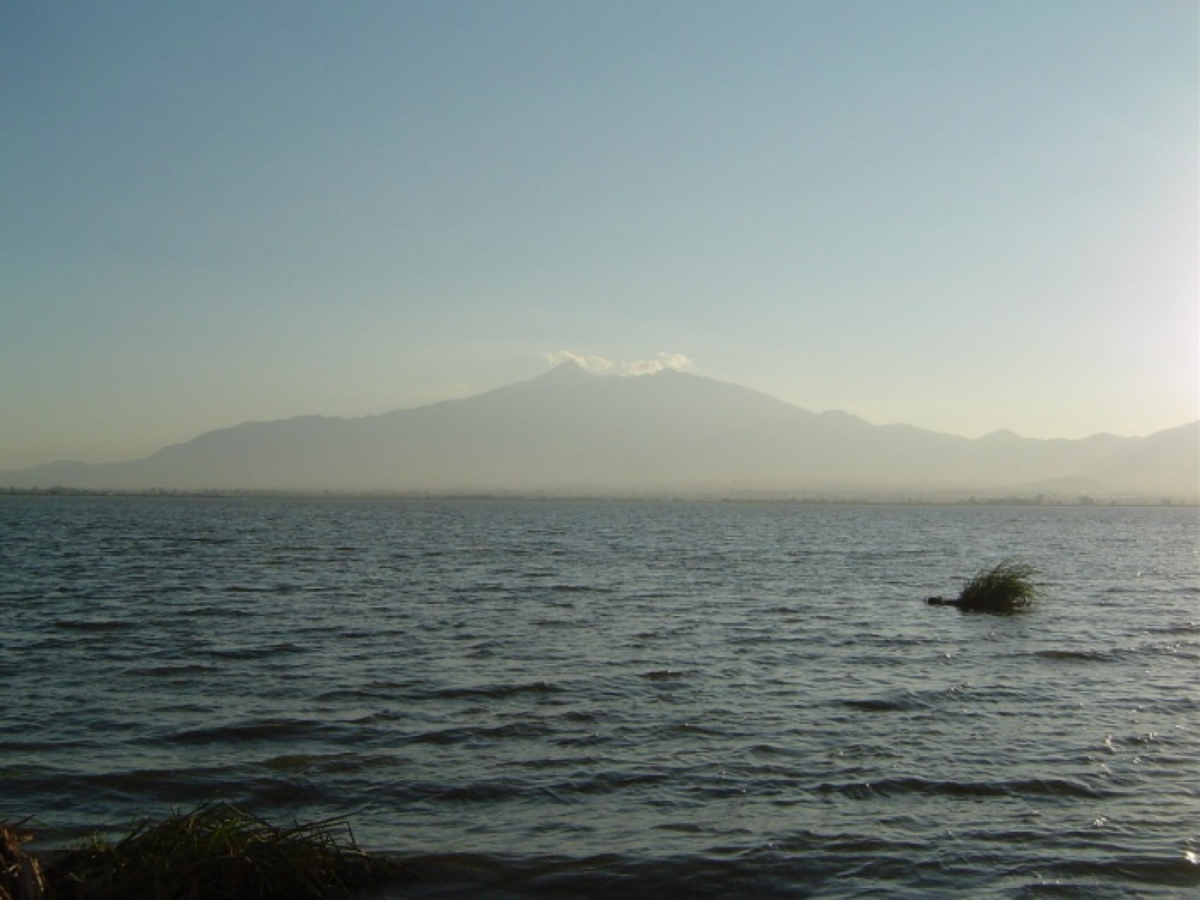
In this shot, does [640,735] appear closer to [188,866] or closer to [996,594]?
[188,866]

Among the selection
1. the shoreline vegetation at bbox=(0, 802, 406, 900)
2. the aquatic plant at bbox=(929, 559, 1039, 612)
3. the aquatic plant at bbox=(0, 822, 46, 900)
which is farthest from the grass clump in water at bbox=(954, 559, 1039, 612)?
the aquatic plant at bbox=(0, 822, 46, 900)

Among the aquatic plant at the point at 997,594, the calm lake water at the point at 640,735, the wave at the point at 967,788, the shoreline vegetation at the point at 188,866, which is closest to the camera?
the shoreline vegetation at the point at 188,866

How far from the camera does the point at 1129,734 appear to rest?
59.0 feet

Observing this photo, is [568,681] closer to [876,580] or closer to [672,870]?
[672,870]

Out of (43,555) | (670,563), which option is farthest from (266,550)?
(670,563)

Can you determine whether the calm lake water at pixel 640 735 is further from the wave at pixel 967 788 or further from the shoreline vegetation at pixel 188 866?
the shoreline vegetation at pixel 188 866

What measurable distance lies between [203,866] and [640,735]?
9.00 meters

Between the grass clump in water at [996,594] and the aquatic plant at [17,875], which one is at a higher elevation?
the aquatic plant at [17,875]

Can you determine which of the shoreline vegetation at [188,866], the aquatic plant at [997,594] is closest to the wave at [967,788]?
the shoreline vegetation at [188,866]

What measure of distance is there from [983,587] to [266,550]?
46313 mm

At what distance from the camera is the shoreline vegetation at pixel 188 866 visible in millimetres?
9289

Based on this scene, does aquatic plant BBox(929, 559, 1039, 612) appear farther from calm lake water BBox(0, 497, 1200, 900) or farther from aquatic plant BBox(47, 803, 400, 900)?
aquatic plant BBox(47, 803, 400, 900)

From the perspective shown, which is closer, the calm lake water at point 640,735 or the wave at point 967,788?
the calm lake water at point 640,735

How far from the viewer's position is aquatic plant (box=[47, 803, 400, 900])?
30.8 ft
